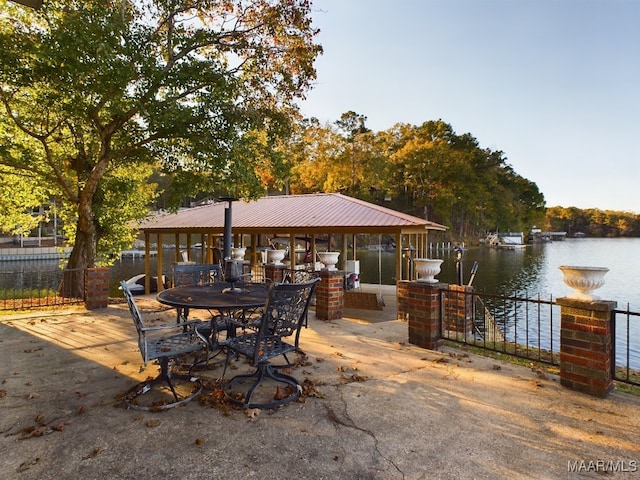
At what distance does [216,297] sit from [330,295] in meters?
2.79

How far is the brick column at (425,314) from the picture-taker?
4594 mm

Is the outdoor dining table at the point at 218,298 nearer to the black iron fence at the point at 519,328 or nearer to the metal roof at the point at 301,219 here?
the black iron fence at the point at 519,328

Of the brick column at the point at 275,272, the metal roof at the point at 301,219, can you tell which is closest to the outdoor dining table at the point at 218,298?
the brick column at the point at 275,272

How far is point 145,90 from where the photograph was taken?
268 inches

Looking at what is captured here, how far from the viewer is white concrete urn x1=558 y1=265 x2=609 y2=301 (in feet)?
10.5

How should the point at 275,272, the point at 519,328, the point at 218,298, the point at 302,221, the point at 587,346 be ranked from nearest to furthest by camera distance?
1. the point at 587,346
2. the point at 218,298
3. the point at 275,272
4. the point at 302,221
5. the point at 519,328

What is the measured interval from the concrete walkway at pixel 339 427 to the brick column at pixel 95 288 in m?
3.08

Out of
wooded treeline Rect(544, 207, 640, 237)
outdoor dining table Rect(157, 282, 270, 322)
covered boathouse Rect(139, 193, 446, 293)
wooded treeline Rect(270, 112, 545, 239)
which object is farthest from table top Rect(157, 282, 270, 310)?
wooded treeline Rect(544, 207, 640, 237)

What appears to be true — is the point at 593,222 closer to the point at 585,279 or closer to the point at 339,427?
the point at 585,279

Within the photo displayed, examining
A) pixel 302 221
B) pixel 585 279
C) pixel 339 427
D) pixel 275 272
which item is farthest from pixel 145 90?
pixel 585 279

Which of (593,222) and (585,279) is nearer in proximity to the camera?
(585,279)

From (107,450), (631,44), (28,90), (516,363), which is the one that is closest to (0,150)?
(28,90)

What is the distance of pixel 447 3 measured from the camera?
9664 millimetres

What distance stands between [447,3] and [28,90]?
9956 mm
